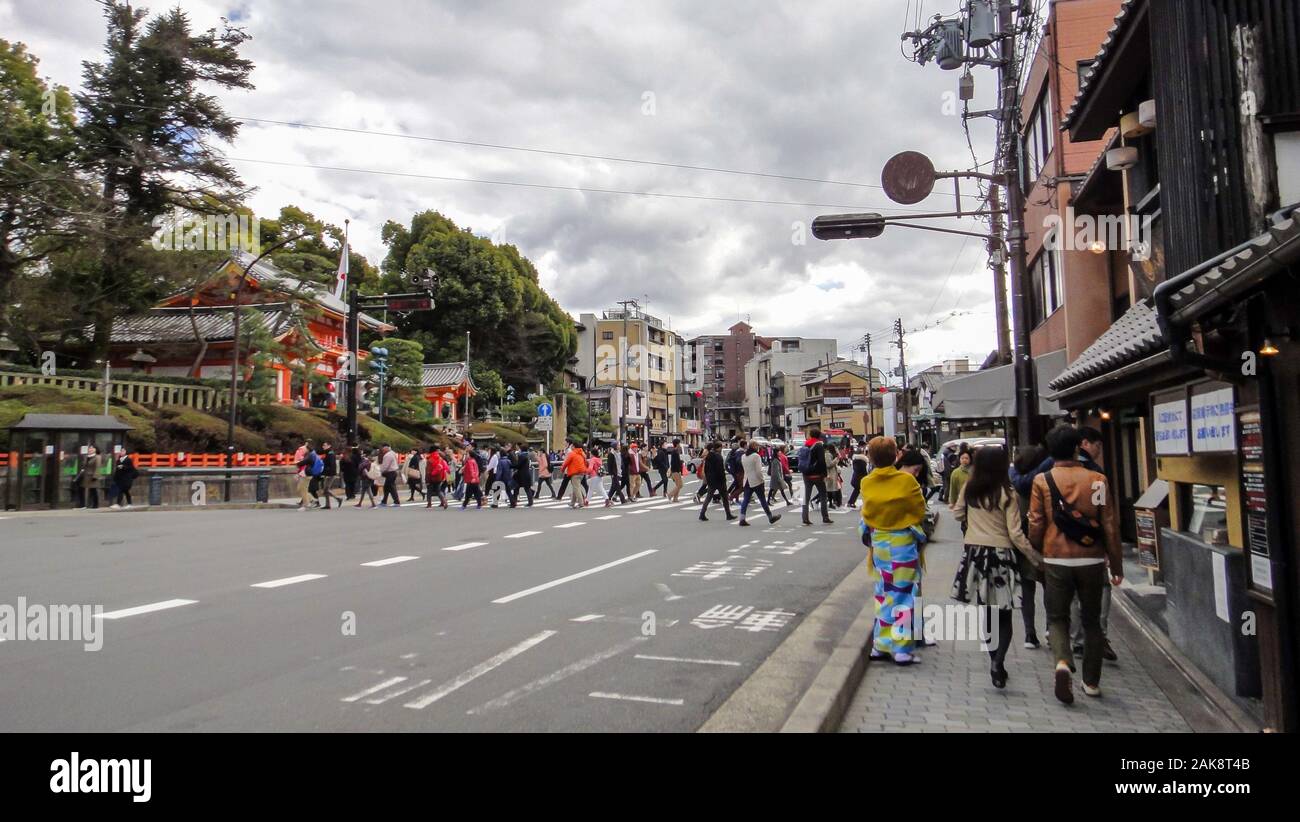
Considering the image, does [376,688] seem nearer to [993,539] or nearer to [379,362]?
[993,539]

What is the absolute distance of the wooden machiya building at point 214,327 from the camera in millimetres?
33438

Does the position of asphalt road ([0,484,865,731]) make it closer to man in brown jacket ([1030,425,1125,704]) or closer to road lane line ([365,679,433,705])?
road lane line ([365,679,433,705])

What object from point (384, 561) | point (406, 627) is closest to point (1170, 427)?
point (406, 627)

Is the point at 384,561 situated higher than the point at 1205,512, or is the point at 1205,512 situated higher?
the point at 1205,512

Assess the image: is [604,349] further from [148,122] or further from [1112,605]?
[1112,605]

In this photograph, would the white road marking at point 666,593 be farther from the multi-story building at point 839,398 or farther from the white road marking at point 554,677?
Answer: the multi-story building at point 839,398

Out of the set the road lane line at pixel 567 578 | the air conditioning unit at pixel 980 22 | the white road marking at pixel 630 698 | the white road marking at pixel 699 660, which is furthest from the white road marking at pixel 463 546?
the air conditioning unit at pixel 980 22

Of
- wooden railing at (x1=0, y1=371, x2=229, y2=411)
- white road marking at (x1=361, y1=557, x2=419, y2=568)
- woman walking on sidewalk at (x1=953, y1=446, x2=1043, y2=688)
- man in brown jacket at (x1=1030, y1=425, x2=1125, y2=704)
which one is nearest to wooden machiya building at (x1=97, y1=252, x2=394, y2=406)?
wooden railing at (x1=0, y1=371, x2=229, y2=411)

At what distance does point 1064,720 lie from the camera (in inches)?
190

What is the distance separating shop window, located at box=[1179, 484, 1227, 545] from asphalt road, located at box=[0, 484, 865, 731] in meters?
3.37

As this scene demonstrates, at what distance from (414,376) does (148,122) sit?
1811 cm

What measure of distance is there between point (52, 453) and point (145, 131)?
1279 cm

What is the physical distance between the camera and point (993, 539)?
5.76 metres

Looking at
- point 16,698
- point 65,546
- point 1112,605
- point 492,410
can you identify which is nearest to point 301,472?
point 65,546
